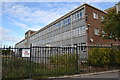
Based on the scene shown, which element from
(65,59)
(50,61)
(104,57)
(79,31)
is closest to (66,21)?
(79,31)

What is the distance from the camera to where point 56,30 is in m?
31.8

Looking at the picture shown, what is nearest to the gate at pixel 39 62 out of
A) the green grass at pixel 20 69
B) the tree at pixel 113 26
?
the green grass at pixel 20 69

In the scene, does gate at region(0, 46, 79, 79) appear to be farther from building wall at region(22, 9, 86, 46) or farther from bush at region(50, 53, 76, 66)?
building wall at region(22, 9, 86, 46)

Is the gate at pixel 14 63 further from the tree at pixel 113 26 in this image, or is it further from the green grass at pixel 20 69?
the tree at pixel 113 26

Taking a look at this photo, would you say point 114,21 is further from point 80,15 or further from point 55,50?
point 80,15

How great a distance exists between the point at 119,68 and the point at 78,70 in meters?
3.95

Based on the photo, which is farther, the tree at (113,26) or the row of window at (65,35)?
the row of window at (65,35)

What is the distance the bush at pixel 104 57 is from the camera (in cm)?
1094

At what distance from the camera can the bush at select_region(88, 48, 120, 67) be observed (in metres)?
10.9

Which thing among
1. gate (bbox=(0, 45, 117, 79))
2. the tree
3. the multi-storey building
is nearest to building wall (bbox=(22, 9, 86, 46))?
the multi-storey building

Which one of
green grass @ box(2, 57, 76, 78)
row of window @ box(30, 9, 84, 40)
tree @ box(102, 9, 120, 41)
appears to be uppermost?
row of window @ box(30, 9, 84, 40)

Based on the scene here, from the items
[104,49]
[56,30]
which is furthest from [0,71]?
[56,30]

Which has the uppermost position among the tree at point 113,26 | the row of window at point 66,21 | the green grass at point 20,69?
the row of window at point 66,21

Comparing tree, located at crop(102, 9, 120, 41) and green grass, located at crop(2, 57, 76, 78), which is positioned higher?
tree, located at crop(102, 9, 120, 41)
